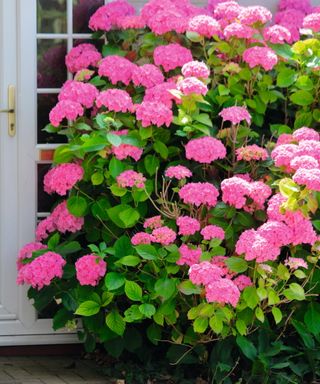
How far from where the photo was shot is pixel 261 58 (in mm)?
5121

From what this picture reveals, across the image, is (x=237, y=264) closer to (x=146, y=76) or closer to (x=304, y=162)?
(x=304, y=162)

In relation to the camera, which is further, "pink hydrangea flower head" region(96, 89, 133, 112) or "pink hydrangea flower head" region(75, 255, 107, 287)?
"pink hydrangea flower head" region(96, 89, 133, 112)

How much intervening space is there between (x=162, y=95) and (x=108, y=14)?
69 centimetres

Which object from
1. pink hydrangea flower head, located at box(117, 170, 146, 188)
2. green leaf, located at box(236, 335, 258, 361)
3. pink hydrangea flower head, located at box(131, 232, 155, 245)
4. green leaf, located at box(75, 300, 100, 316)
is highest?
pink hydrangea flower head, located at box(117, 170, 146, 188)

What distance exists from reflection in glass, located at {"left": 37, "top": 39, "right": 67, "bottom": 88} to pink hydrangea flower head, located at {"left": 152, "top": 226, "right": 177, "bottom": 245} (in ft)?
4.30

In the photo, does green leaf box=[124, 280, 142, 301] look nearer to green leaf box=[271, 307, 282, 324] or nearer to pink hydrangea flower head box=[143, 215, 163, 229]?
pink hydrangea flower head box=[143, 215, 163, 229]

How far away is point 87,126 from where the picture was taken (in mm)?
5078

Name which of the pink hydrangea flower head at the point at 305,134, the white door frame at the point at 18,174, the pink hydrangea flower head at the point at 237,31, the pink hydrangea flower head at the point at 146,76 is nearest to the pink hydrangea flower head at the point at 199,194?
the pink hydrangea flower head at the point at 305,134

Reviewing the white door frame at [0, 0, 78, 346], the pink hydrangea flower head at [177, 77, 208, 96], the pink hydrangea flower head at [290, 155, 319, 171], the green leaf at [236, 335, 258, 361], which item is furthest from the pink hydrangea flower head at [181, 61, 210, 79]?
the green leaf at [236, 335, 258, 361]

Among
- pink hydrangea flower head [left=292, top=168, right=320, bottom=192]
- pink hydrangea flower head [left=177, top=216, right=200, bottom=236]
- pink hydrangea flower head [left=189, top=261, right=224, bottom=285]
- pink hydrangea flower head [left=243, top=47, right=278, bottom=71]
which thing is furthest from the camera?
pink hydrangea flower head [left=243, top=47, right=278, bottom=71]

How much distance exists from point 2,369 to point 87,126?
1.41 meters

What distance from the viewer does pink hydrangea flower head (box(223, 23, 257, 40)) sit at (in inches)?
203

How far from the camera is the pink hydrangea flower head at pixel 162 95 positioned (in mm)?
5020

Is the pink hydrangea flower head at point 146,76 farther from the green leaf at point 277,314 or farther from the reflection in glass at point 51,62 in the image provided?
the green leaf at point 277,314
